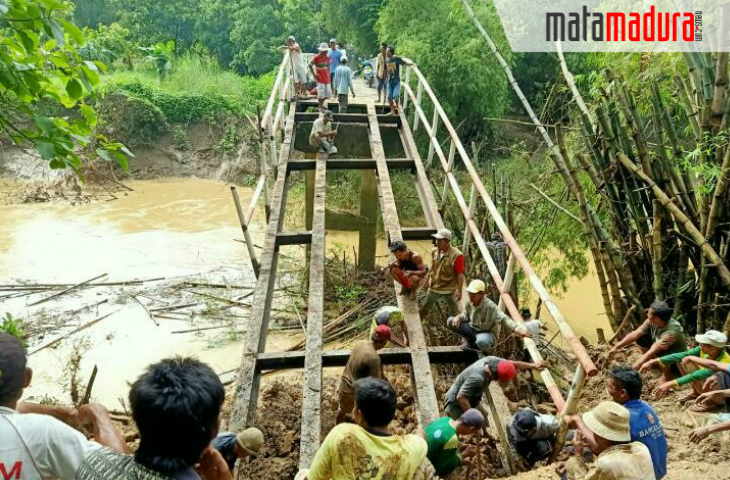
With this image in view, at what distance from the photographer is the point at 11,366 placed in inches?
71.6

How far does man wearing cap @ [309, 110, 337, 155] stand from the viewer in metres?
8.10

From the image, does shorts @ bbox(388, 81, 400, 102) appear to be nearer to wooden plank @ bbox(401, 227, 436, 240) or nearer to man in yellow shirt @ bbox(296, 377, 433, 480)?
wooden plank @ bbox(401, 227, 436, 240)

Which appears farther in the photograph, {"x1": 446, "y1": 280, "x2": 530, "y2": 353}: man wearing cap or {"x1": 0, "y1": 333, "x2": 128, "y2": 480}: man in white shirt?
{"x1": 446, "y1": 280, "x2": 530, "y2": 353}: man wearing cap

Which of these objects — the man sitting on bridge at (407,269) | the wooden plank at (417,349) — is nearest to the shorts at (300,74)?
the wooden plank at (417,349)

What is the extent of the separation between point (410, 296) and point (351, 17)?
47.3 feet

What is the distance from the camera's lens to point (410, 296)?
493 centimetres

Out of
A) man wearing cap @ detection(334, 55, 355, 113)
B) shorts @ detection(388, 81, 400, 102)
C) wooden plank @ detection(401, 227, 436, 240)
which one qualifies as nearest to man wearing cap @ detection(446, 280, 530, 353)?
wooden plank @ detection(401, 227, 436, 240)

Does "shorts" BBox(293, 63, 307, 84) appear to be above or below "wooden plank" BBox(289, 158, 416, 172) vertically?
above

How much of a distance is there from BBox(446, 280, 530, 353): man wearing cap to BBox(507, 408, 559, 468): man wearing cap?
0.85 m

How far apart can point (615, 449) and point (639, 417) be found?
0.36m

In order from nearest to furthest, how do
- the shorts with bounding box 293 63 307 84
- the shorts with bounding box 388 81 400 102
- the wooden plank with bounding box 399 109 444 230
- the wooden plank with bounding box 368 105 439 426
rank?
the wooden plank with bounding box 368 105 439 426, the wooden plank with bounding box 399 109 444 230, the shorts with bounding box 388 81 400 102, the shorts with bounding box 293 63 307 84

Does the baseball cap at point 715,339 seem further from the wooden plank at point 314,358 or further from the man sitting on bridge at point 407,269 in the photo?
the wooden plank at point 314,358

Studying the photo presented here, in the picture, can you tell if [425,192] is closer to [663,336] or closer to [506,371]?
[663,336]

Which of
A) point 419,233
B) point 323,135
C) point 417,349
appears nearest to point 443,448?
point 417,349
